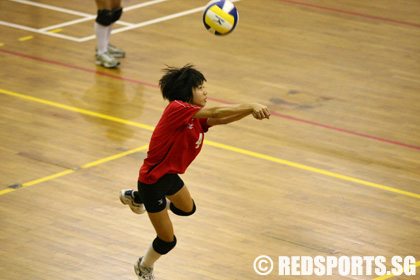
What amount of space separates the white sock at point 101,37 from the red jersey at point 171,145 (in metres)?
6.37

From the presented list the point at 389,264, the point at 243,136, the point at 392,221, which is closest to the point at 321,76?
the point at 243,136

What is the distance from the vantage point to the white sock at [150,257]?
6.44 m

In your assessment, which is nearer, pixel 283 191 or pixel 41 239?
pixel 41 239

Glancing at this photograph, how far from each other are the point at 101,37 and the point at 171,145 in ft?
21.3

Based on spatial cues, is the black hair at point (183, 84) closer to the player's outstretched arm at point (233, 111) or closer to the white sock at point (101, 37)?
the player's outstretched arm at point (233, 111)

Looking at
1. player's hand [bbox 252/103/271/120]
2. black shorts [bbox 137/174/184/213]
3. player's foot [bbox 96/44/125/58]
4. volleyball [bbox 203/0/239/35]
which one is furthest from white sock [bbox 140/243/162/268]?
player's foot [bbox 96/44/125/58]

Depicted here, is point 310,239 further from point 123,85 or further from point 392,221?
point 123,85

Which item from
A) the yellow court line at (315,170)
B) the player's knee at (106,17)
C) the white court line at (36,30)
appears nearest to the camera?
the yellow court line at (315,170)

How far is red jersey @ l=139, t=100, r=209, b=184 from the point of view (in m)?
6.05

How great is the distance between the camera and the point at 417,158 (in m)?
9.67

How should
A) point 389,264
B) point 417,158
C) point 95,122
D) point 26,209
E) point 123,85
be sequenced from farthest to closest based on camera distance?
1. point 123,85
2. point 95,122
3. point 417,158
4. point 26,209
5. point 389,264

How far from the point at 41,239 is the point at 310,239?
8.34 feet

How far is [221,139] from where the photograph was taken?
1003 cm

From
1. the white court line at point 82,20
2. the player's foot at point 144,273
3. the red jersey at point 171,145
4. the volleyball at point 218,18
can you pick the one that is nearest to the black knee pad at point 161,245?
the player's foot at point 144,273
